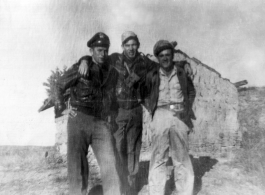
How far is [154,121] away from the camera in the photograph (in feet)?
12.5

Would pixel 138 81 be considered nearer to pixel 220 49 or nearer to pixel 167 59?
pixel 167 59

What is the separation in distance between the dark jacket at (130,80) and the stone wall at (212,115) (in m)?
1.64

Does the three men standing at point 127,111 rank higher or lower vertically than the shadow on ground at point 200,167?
higher

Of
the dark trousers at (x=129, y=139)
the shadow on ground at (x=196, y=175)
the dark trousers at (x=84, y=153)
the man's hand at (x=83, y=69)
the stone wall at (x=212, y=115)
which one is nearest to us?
the dark trousers at (x=84, y=153)

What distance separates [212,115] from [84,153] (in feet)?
9.88

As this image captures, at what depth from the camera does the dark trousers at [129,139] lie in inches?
156

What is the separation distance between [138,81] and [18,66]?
6.74 ft

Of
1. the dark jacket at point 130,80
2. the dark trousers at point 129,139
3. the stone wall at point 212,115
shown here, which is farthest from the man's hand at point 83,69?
the stone wall at point 212,115

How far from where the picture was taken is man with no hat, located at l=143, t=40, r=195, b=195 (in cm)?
365

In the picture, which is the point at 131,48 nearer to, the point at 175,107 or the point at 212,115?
the point at 175,107

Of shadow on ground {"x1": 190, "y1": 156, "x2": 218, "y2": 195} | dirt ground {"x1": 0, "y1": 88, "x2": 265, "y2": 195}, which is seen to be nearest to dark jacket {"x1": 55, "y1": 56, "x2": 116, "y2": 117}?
dirt ground {"x1": 0, "y1": 88, "x2": 265, "y2": 195}

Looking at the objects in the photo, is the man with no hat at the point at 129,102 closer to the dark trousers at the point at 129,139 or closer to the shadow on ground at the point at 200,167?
the dark trousers at the point at 129,139

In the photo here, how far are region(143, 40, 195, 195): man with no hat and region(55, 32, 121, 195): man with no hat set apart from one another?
55 centimetres

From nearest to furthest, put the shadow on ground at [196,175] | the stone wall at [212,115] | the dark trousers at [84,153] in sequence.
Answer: the dark trousers at [84,153] < the shadow on ground at [196,175] < the stone wall at [212,115]
